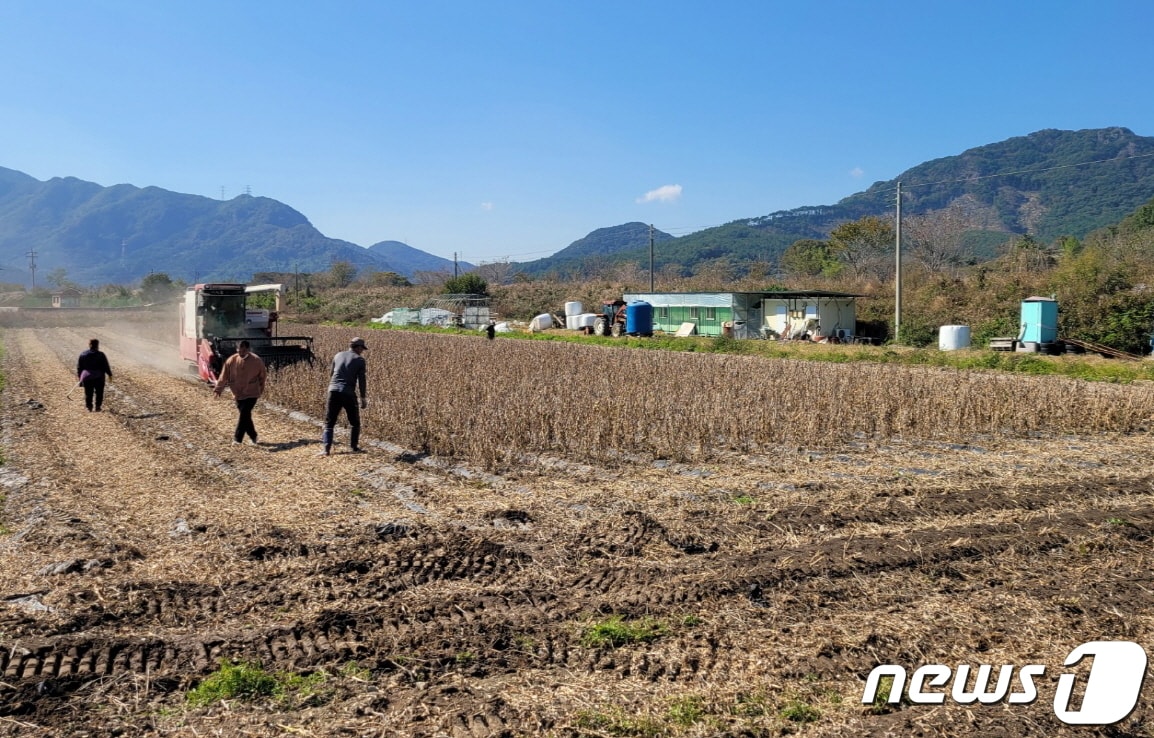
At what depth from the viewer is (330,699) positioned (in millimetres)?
4191

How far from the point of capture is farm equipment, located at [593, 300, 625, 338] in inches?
1596

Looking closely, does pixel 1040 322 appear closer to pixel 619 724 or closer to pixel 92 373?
pixel 92 373

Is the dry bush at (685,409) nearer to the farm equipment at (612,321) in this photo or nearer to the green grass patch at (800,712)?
the green grass patch at (800,712)

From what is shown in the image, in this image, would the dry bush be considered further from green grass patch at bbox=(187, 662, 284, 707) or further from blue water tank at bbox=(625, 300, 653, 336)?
blue water tank at bbox=(625, 300, 653, 336)

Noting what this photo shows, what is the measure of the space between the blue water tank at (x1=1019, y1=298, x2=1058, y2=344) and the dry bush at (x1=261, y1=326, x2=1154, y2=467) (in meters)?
10.0

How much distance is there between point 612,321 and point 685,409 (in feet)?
94.7

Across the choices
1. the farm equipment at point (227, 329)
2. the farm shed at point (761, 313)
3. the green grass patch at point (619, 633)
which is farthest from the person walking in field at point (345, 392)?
the farm shed at point (761, 313)

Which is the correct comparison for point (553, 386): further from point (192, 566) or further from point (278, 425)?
→ point (192, 566)

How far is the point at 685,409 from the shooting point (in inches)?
505

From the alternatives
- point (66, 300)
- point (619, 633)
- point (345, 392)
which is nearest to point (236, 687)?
point (619, 633)

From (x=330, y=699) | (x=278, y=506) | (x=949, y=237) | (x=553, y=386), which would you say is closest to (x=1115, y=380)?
→ (x=553, y=386)

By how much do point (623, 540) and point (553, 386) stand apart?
27.5 feet

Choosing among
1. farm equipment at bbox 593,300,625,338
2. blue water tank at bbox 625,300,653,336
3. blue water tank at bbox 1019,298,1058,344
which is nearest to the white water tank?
blue water tank at bbox 1019,298,1058,344

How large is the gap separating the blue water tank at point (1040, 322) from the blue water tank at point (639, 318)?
53.2ft
